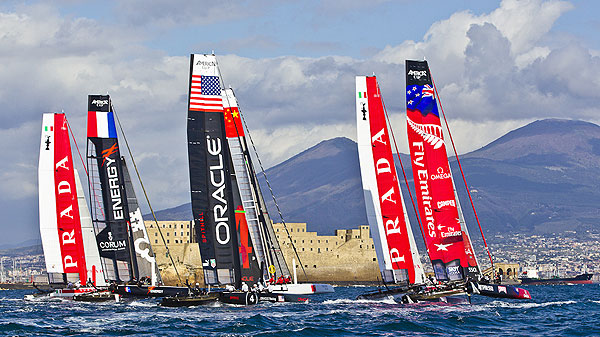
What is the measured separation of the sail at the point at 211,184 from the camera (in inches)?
1395

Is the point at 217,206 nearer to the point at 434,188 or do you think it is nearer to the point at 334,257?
the point at 434,188

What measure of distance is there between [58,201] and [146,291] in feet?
29.1

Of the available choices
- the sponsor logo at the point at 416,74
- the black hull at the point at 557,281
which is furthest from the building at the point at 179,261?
the sponsor logo at the point at 416,74

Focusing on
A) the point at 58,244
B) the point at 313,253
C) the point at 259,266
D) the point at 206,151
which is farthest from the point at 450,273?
the point at 313,253

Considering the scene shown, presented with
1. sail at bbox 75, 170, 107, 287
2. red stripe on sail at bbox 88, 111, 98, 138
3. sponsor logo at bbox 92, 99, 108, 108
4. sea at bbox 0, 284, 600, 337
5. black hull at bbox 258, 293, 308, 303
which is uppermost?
sponsor logo at bbox 92, 99, 108, 108

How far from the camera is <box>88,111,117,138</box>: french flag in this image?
43781 mm

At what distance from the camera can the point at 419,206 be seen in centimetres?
3547

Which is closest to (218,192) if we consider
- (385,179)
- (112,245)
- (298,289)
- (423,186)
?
(298,289)

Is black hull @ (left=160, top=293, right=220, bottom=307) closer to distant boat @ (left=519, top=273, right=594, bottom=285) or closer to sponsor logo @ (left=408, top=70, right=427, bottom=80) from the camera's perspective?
sponsor logo @ (left=408, top=70, right=427, bottom=80)

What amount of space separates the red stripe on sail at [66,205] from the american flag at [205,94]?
13.8 meters

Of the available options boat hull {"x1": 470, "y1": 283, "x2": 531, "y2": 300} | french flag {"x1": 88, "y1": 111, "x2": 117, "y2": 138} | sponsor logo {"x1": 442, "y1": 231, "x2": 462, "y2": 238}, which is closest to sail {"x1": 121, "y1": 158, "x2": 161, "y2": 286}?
french flag {"x1": 88, "y1": 111, "x2": 117, "y2": 138}

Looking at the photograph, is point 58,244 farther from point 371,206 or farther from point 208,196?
point 371,206

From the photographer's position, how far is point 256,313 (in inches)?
1277

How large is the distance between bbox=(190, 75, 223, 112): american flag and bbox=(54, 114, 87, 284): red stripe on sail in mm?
13775
